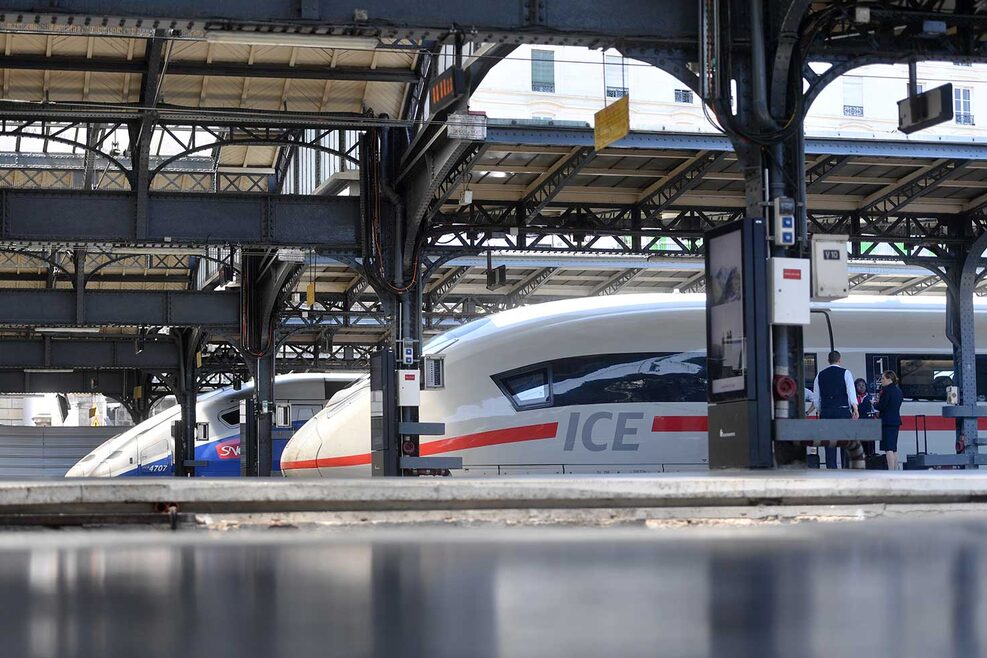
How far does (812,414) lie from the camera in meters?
19.5

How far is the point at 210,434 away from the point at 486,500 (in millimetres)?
32423

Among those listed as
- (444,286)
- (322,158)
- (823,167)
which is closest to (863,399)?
→ (823,167)

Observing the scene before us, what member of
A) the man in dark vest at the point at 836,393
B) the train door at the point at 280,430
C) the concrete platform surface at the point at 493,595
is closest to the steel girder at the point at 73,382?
the train door at the point at 280,430

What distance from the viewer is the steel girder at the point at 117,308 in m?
28.8

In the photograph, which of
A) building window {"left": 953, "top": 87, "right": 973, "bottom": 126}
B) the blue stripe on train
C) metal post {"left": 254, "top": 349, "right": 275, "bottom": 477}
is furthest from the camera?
the blue stripe on train

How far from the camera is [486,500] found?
28.1 feet

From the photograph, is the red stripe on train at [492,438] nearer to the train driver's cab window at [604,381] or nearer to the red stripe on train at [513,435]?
the red stripe on train at [513,435]

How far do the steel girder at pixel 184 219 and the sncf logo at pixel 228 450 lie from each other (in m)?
18.5

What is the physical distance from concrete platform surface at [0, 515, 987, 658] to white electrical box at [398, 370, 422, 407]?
40.7 ft

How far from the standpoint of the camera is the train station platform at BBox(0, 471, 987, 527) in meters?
8.16

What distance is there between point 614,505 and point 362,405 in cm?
1533

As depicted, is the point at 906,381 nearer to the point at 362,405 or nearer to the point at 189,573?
the point at 362,405

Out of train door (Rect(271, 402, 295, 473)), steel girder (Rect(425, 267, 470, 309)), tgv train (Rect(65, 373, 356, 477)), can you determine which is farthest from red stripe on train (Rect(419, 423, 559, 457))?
tgv train (Rect(65, 373, 356, 477))

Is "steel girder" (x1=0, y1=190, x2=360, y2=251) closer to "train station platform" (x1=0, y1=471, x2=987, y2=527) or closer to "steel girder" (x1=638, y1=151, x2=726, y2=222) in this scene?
"steel girder" (x1=638, y1=151, x2=726, y2=222)
